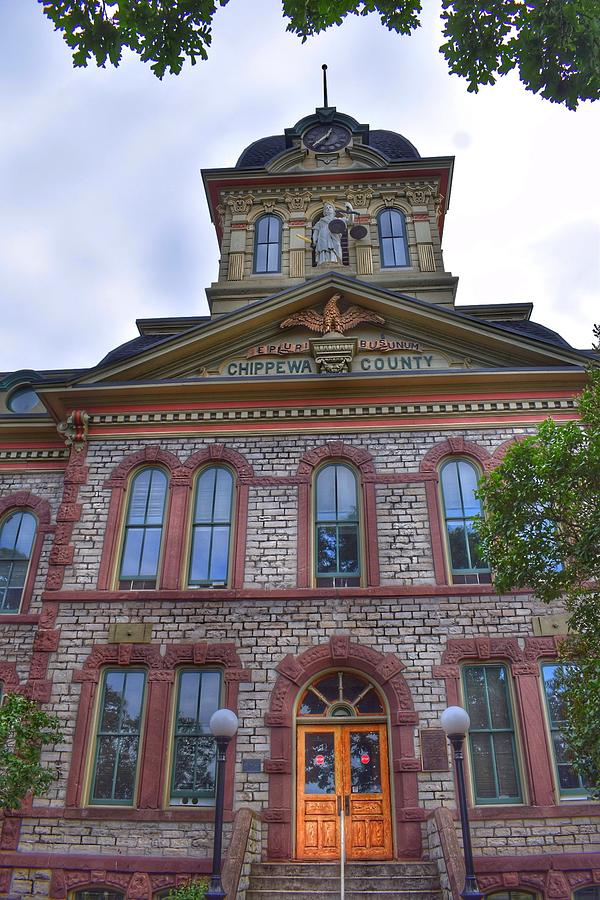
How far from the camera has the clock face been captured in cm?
2238

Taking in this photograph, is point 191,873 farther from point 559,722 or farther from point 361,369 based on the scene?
point 361,369

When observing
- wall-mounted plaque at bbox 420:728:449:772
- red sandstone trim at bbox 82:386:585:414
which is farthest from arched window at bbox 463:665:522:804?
red sandstone trim at bbox 82:386:585:414

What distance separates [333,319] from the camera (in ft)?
54.7

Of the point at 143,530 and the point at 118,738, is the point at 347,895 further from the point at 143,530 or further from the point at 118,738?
the point at 143,530

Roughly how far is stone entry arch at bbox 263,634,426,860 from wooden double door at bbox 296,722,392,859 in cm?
28

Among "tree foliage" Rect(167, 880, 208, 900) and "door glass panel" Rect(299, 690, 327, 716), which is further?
"door glass panel" Rect(299, 690, 327, 716)

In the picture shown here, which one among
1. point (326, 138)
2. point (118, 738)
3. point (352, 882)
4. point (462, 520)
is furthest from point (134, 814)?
point (326, 138)

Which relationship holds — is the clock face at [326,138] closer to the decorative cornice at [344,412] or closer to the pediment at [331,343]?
the pediment at [331,343]

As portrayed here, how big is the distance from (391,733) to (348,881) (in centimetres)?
246

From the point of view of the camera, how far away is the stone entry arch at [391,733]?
39.9 feet

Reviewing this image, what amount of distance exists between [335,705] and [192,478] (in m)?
5.18

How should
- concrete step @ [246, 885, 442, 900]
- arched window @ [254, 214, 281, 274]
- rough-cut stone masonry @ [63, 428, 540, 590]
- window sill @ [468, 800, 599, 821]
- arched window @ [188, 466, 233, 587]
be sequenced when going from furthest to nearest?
arched window @ [254, 214, 281, 274]
arched window @ [188, 466, 233, 587]
rough-cut stone masonry @ [63, 428, 540, 590]
window sill @ [468, 800, 599, 821]
concrete step @ [246, 885, 442, 900]

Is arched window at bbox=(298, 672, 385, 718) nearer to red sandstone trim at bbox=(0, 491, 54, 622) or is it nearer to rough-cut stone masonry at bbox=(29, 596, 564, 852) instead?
rough-cut stone masonry at bbox=(29, 596, 564, 852)

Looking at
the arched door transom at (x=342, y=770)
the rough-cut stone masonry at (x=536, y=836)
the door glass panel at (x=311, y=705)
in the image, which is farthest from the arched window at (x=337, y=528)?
the rough-cut stone masonry at (x=536, y=836)
